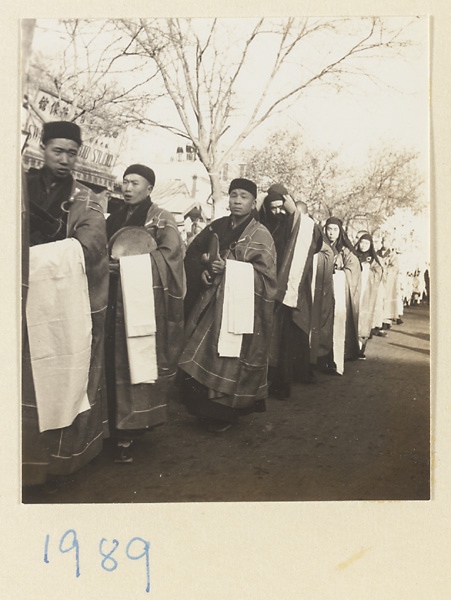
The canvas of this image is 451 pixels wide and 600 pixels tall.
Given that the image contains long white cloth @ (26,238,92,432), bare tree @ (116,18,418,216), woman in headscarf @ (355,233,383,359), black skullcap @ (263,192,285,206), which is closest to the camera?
long white cloth @ (26,238,92,432)

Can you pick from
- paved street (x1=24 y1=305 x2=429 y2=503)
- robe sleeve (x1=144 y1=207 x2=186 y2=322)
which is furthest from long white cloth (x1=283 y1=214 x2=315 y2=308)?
robe sleeve (x1=144 y1=207 x2=186 y2=322)

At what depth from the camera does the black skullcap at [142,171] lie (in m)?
2.29

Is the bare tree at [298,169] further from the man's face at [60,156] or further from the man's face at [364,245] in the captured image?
the man's face at [60,156]

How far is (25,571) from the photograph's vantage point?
2199 mm

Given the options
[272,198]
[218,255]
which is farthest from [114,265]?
[272,198]

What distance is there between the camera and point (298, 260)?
8.27 feet

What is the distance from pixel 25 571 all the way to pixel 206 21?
2224 millimetres

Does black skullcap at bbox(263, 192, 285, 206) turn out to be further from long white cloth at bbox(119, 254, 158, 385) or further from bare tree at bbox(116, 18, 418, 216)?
long white cloth at bbox(119, 254, 158, 385)

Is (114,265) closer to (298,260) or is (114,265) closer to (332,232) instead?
(298,260)

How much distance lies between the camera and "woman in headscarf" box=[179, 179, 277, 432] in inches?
93.9

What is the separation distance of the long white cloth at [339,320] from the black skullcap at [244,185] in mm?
523

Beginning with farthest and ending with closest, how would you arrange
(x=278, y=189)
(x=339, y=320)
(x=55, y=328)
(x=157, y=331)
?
(x=339, y=320)
(x=278, y=189)
(x=157, y=331)
(x=55, y=328)

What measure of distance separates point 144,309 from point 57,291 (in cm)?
34

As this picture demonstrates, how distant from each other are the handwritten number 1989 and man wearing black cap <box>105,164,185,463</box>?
308 mm
